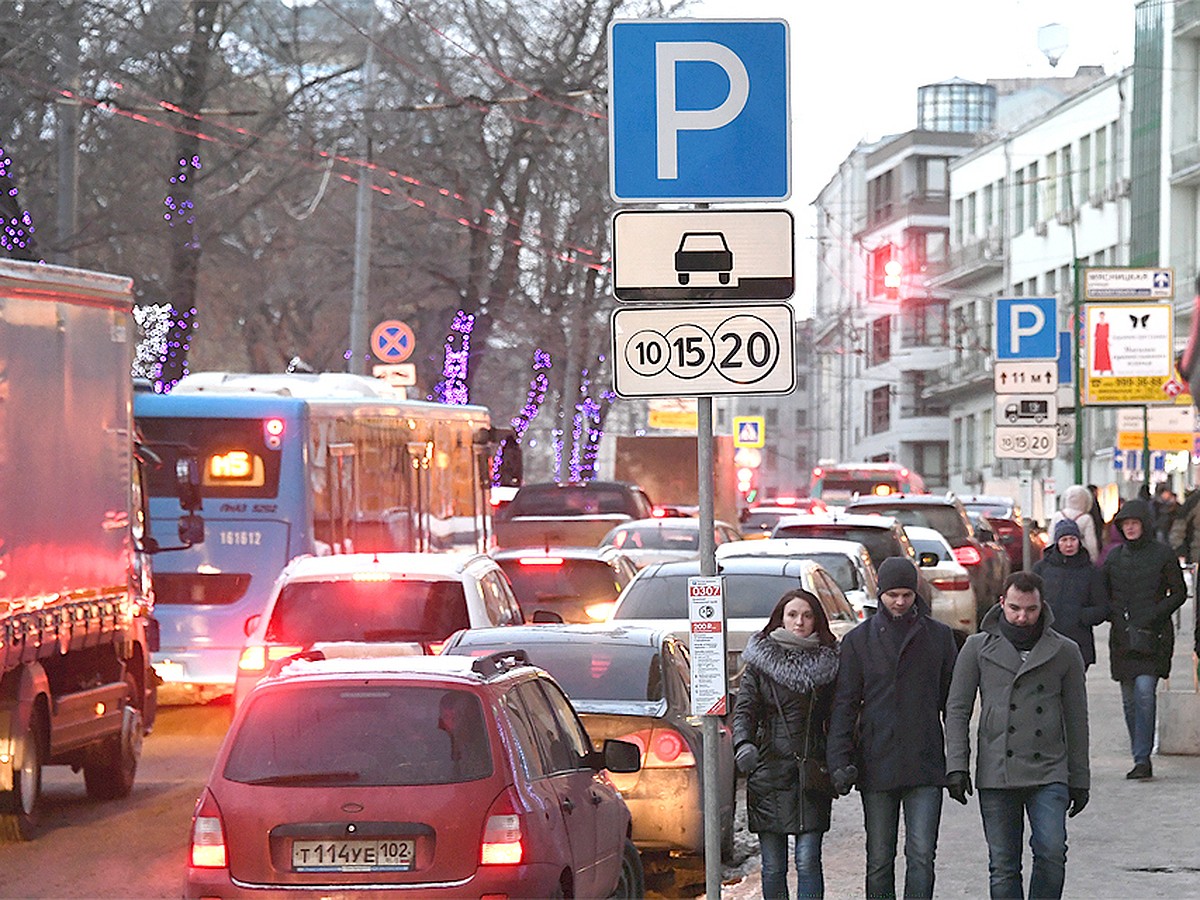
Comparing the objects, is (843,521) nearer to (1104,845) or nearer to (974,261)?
(1104,845)

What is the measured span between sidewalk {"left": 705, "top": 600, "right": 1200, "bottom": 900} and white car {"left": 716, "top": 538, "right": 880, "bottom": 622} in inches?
157

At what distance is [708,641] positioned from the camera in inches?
335

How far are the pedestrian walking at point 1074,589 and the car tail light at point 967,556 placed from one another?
1293 centimetres

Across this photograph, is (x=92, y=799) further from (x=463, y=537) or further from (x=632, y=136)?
(x=463, y=537)

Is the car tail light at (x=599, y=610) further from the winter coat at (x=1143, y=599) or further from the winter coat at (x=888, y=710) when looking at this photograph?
the winter coat at (x=888, y=710)

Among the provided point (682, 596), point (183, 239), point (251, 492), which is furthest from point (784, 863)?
point (183, 239)

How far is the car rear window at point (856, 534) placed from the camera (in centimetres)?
2512

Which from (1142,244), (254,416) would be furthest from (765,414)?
(254,416)

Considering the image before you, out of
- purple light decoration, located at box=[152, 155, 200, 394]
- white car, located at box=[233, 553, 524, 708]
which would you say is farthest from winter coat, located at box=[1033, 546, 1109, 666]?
purple light decoration, located at box=[152, 155, 200, 394]

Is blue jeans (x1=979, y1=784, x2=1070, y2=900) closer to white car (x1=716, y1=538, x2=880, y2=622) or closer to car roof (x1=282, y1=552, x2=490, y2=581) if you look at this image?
car roof (x1=282, y1=552, x2=490, y2=581)

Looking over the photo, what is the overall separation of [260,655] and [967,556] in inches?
614

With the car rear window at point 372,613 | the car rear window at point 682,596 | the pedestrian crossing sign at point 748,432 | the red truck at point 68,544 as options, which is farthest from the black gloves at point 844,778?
the pedestrian crossing sign at point 748,432

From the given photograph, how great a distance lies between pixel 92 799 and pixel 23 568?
2.73m

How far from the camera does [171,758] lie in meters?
18.8
